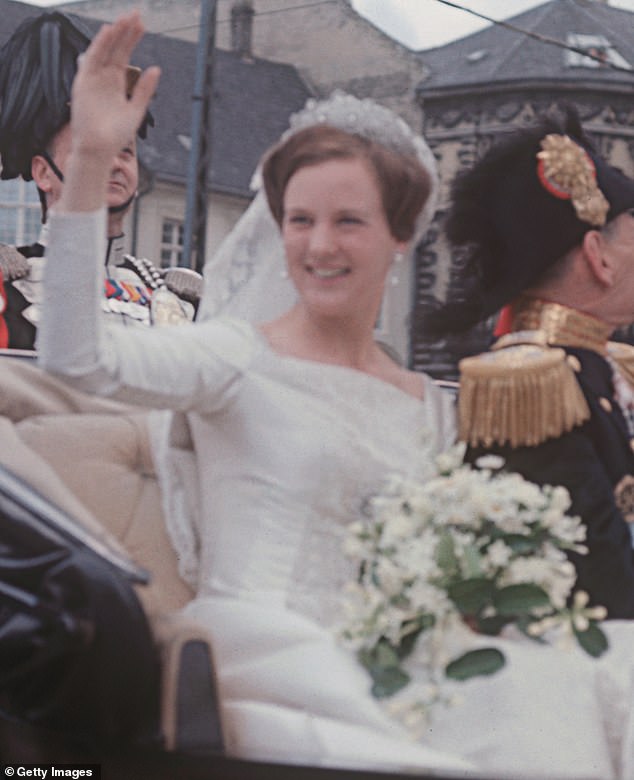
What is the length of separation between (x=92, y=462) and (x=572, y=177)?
89 centimetres

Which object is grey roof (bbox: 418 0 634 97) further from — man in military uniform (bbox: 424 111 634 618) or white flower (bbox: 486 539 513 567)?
white flower (bbox: 486 539 513 567)

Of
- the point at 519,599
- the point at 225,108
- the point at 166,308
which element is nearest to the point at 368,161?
the point at 225,108

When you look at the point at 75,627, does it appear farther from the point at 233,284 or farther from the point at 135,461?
the point at 233,284

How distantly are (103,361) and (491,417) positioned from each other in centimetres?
61

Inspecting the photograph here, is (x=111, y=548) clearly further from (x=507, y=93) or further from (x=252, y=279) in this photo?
(x=507, y=93)

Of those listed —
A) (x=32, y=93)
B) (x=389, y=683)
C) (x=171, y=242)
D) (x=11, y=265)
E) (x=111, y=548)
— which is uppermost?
(x=32, y=93)

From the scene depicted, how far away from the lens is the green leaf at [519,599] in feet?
7.06

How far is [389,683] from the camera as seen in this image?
214cm

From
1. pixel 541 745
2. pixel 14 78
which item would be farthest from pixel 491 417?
pixel 14 78

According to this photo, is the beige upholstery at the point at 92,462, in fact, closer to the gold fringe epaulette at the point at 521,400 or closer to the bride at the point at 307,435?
the bride at the point at 307,435

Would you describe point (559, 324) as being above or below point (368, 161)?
below

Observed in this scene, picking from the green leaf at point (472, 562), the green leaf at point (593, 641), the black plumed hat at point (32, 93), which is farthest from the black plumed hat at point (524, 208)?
the black plumed hat at point (32, 93)

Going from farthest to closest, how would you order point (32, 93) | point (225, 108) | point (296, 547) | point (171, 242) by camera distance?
point (32, 93) < point (171, 242) < point (225, 108) < point (296, 547)

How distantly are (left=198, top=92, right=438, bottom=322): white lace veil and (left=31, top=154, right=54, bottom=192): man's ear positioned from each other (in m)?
0.70
